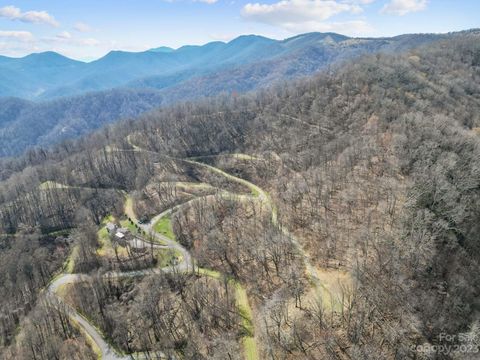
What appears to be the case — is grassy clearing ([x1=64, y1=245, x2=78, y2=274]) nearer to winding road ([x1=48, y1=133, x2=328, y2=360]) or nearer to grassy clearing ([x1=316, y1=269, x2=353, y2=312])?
winding road ([x1=48, y1=133, x2=328, y2=360])

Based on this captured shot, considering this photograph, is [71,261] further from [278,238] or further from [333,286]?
[333,286]

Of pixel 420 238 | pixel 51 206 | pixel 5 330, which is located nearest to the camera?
pixel 420 238

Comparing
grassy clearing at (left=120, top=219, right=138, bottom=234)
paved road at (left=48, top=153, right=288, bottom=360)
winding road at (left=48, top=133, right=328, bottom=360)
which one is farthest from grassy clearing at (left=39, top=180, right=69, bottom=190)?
grassy clearing at (left=120, top=219, right=138, bottom=234)

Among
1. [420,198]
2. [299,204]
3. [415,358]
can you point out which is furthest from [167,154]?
[415,358]

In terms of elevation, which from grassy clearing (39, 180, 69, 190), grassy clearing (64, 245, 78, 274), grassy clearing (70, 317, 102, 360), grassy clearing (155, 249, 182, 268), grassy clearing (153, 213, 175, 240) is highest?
grassy clearing (39, 180, 69, 190)

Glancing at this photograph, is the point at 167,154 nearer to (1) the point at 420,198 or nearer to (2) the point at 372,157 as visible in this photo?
(2) the point at 372,157

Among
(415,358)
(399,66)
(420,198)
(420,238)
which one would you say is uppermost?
(399,66)

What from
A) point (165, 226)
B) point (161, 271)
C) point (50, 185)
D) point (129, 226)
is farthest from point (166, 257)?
point (50, 185)
